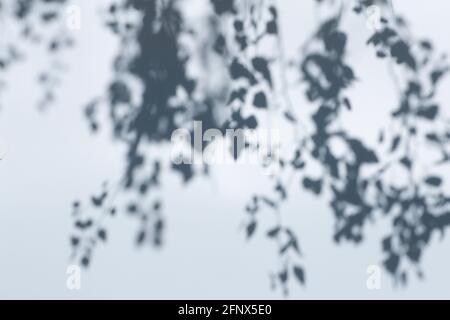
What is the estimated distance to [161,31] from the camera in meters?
1.75

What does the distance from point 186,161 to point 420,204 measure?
0.71 meters

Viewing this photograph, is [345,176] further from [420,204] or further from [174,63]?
[174,63]

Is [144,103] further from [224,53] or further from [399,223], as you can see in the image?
[399,223]

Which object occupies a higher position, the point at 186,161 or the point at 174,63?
the point at 174,63

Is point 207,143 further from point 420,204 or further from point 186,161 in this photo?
point 420,204

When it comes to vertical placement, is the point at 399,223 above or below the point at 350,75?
below

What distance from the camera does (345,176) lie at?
1.68 m

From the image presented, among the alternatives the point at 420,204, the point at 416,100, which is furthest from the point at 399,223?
the point at 416,100

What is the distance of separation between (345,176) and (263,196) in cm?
26
